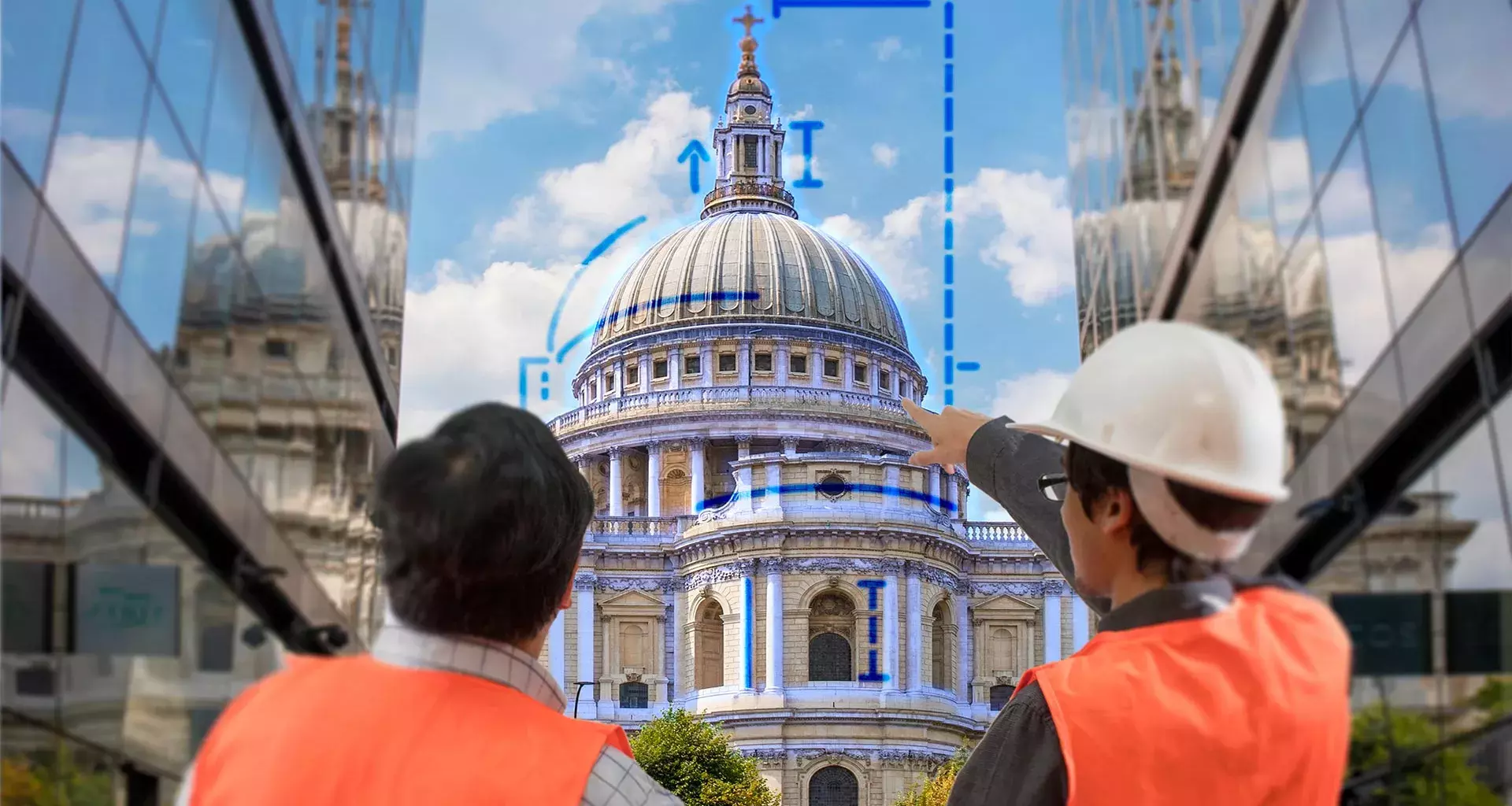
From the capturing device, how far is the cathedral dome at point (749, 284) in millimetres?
84562

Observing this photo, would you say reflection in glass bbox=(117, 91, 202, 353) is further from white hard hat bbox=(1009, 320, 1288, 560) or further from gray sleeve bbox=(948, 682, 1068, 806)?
white hard hat bbox=(1009, 320, 1288, 560)

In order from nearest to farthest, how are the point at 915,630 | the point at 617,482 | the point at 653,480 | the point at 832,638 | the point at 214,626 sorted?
1. the point at 214,626
2. the point at 915,630
3. the point at 832,638
4. the point at 653,480
5. the point at 617,482

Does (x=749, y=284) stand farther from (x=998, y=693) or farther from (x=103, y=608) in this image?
(x=103, y=608)

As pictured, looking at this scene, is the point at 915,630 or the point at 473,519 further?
the point at 915,630

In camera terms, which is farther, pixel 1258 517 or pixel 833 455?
pixel 833 455

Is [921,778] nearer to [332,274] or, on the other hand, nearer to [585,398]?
[585,398]

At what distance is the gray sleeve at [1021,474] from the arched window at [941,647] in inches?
2542

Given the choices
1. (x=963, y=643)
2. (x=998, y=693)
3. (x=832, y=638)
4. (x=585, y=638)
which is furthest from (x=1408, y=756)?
(x=998, y=693)

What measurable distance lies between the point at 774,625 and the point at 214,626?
55.8 meters

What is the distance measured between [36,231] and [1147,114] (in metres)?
8.59

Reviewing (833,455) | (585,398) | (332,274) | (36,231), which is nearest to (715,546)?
(833,455)

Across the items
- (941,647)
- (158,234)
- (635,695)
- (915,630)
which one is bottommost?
(635,695)

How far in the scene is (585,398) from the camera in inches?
3504

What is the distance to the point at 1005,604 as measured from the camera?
236 feet
